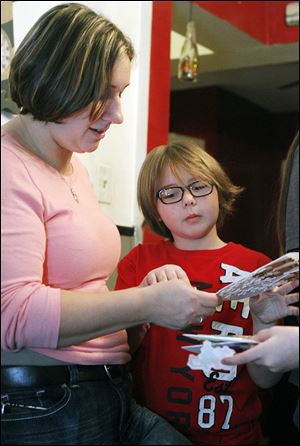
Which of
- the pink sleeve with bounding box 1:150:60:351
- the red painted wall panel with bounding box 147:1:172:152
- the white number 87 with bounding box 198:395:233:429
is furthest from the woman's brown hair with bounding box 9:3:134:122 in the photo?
the red painted wall panel with bounding box 147:1:172:152

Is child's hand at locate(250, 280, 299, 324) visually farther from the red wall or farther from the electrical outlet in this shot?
the red wall

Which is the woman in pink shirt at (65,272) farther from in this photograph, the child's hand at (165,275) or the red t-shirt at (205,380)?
the red t-shirt at (205,380)

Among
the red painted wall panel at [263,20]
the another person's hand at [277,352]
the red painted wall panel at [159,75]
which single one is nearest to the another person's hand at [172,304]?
the another person's hand at [277,352]

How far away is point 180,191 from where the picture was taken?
1.54 m

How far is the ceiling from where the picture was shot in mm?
3705

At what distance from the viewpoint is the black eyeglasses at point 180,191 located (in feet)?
5.02

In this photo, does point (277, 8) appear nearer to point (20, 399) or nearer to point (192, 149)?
point (192, 149)

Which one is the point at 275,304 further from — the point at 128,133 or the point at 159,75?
the point at 159,75

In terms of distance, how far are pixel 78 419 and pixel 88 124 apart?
507mm

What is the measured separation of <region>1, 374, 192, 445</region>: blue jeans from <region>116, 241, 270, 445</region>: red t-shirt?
9.2 inches

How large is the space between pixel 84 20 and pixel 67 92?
15 centimetres

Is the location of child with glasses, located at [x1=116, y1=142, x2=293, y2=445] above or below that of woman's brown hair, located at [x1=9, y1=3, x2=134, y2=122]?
below

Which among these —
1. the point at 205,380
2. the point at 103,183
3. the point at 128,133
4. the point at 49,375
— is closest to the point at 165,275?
the point at 49,375

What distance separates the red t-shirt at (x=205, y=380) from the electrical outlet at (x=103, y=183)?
92 centimetres
